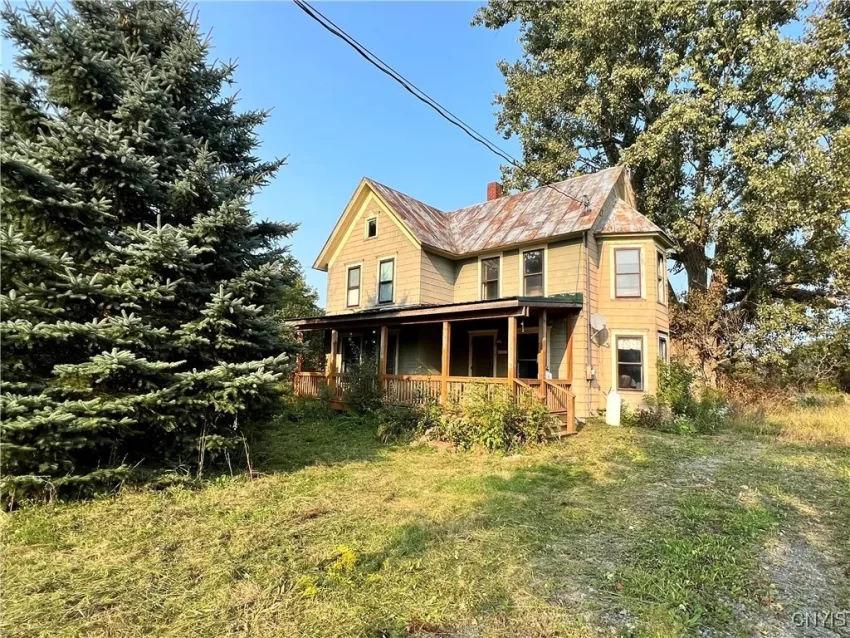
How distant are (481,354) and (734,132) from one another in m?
13.0

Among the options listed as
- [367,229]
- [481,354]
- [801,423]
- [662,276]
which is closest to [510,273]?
[481,354]

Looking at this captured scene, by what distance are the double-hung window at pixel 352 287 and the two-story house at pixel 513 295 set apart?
0.04 m

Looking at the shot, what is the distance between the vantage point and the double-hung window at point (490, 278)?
47.9 feet

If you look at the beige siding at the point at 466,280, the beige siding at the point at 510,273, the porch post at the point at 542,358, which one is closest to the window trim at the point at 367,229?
the beige siding at the point at 466,280

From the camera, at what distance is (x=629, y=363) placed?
13.0m

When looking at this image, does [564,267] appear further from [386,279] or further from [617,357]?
[386,279]

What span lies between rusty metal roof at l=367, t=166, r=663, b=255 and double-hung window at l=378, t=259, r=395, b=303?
163 centimetres

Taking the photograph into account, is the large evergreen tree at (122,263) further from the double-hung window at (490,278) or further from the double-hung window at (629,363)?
the double-hung window at (629,363)

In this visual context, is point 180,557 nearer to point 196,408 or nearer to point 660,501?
point 196,408

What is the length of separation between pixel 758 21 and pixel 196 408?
2198cm

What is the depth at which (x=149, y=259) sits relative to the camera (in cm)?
539

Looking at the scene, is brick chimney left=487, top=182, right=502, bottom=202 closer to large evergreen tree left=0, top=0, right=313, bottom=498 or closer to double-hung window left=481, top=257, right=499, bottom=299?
double-hung window left=481, top=257, right=499, bottom=299

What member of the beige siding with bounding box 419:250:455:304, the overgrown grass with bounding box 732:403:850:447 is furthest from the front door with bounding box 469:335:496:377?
the overgrown grass with bounding box 732:403:850:447

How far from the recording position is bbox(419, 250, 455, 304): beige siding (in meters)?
14.5
